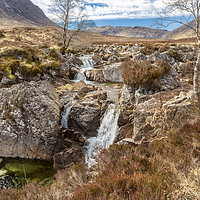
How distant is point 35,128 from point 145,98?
20.2ft

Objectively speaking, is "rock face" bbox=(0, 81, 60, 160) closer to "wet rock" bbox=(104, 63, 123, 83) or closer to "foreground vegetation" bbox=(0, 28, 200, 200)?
"foreground vegetation" bbox=(0, 28, 200, 200)

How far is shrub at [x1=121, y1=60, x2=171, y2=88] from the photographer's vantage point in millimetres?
8891

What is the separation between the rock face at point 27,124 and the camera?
8039 millimetres

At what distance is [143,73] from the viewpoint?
8891 mm

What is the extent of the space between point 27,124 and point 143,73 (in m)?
7.01

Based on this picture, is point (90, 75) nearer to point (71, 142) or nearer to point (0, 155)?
point (71, 142)

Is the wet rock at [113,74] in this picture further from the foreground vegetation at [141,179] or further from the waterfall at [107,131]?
the foreground vegetation at [141,179]

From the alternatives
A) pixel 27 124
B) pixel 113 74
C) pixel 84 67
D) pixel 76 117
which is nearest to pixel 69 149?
pixel 76 117

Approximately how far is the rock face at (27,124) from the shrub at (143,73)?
189 inches

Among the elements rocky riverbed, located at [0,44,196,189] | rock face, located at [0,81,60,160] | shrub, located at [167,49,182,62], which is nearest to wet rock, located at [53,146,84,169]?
rocky riverbed, located at [0,44,196,189]

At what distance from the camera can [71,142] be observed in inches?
340

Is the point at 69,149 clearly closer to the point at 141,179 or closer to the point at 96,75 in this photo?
the point at 141,179

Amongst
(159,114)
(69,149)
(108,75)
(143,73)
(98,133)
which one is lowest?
(69,149)

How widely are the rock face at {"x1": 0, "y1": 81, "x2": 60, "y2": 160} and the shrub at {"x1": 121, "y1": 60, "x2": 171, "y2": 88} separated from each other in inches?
189
